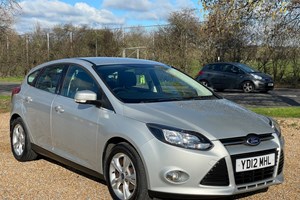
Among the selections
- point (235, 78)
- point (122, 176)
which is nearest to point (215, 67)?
point (235, 78)

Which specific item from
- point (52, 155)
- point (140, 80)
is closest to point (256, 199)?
point (140, 80)

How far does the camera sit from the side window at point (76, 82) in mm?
5227

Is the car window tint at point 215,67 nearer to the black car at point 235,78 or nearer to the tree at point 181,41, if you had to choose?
the black car at point 235,78

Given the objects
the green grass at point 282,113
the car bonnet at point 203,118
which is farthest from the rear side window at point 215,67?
the car bonnet at point 203,118

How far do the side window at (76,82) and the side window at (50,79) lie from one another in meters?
0.24

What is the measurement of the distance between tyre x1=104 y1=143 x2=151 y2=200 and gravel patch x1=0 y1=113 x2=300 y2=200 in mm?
275

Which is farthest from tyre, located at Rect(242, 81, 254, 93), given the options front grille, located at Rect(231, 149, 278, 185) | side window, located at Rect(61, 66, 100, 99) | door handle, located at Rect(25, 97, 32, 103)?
front grille, located at Rect(231, 149, 278, 185)

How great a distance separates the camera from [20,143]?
655 cm

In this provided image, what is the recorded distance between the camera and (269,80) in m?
20.9

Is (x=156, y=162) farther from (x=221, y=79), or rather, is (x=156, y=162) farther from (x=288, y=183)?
(x=221, y=79)

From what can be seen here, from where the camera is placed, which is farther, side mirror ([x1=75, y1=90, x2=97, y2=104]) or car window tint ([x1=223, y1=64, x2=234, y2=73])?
car window tint ([x1=223, y1=64, x2=234, y2=73])

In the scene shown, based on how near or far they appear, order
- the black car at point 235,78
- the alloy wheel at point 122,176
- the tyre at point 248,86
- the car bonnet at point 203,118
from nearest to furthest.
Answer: the car bonnet at point 203,118 → the alloy wheel at point 122,176 → the black car at point 235,78 → the tyre at point 248,86

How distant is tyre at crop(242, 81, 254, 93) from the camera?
2091 centimetres

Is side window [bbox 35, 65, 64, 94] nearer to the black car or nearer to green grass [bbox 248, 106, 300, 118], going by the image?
green grass [bbox 248, 106, 300, 118]
